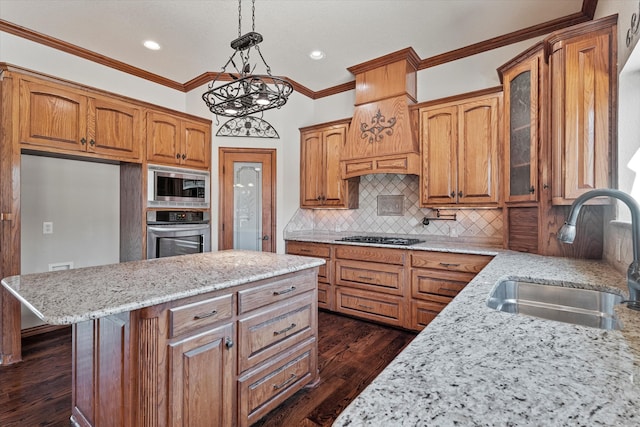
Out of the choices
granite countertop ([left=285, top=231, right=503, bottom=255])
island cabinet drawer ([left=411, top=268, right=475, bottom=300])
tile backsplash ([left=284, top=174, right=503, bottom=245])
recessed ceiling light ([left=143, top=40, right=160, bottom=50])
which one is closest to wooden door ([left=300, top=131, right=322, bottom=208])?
tile backsplash ([left=284, top=174, right=503, bottom=245])

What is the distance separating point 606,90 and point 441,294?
6.20 feet

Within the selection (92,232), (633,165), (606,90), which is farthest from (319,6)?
(92,232)

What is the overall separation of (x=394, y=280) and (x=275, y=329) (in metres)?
1.67

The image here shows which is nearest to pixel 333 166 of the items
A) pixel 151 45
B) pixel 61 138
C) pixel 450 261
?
pixel 450 261

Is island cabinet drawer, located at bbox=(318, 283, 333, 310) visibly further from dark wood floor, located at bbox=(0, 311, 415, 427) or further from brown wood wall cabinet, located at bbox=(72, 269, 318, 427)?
brown wood wall cabinet, located at bbox=(72, 269, 318, 427)

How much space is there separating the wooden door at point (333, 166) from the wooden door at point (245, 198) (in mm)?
676

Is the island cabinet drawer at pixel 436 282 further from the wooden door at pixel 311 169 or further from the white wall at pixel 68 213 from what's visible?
the white wall at pixel 68 213

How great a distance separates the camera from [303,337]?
78.6 inches

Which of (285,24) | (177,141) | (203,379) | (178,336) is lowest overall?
(203,379)

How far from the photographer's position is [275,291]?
178cm

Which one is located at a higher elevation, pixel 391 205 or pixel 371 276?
pixel 391 205

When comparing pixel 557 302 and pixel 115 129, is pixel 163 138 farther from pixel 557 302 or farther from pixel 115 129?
pixel 557 302

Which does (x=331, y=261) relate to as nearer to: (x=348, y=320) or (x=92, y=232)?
(x=348, y=320)

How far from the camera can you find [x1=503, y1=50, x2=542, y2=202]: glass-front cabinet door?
2.23 metres
